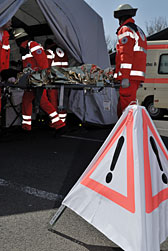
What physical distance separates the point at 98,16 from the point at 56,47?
1.97m

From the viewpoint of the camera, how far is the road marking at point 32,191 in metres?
3.26

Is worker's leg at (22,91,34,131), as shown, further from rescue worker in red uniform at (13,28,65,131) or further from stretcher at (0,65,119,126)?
stretcher at (0,65,119,126)

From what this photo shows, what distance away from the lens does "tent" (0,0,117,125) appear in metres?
6.96

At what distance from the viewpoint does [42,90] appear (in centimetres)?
600

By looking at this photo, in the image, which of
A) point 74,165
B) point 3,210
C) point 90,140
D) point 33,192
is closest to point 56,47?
point 90,140

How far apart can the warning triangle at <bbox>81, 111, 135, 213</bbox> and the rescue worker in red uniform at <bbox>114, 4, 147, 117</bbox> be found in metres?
2.66

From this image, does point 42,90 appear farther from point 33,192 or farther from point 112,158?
point 112,158

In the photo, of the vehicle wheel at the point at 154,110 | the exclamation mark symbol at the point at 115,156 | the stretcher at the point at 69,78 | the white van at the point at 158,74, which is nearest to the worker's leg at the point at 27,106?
the stretcher at the point at 69,78

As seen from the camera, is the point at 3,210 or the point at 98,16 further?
the point at 98,16

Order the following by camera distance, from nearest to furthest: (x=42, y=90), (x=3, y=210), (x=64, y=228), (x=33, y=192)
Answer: (x=64, y=228)
(x=3, y=210)
(x=33, y=192)
(x=42, y=90)

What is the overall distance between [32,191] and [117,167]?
146 cm

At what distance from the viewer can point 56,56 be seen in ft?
24.4

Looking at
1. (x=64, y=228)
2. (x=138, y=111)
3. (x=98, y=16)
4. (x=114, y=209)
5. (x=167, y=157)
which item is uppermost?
(x=98, y=16)

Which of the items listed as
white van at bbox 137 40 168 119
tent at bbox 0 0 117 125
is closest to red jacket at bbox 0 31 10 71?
tent at bbox 0 0 117 125
